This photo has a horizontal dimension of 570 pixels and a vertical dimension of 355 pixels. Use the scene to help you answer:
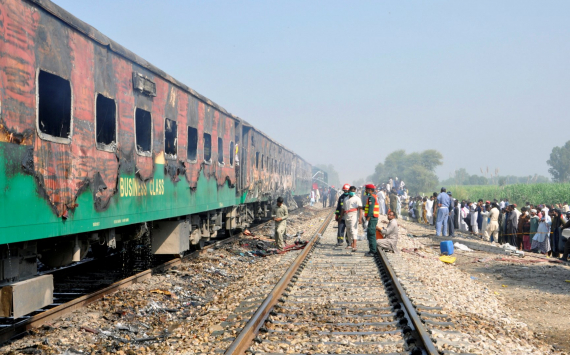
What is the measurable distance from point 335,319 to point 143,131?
4.47 meters

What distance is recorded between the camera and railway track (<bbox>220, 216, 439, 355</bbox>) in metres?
5.11

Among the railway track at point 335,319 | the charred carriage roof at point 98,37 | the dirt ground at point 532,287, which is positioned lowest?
the dirt ground at point 532,287

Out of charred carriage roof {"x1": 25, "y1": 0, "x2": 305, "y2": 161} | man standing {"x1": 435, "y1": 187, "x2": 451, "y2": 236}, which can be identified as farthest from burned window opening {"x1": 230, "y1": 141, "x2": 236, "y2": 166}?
man standing {"x1": 435, "y1": 187, "x2": 451, "y2": 236}

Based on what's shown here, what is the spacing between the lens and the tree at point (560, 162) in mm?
102000

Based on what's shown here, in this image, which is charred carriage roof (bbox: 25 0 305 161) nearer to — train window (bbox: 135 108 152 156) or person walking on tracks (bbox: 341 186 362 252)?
train window (bbox: 135 108 152 156)

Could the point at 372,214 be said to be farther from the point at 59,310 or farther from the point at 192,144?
the point at 59,310

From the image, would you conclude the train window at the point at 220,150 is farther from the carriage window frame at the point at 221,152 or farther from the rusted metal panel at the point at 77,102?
the rusted metal panel at the point at 77,102

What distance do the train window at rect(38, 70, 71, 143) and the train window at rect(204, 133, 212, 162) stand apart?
594 centimetres

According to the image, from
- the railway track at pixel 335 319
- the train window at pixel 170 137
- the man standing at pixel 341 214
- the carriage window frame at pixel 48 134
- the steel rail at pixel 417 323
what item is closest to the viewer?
the steel rail at pixel 417 323

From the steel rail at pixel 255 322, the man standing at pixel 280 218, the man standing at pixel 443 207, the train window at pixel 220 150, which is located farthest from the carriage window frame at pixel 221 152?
the man standing at pixel 443 207

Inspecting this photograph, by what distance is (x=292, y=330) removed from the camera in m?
5.74

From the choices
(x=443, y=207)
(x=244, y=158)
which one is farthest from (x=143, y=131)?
(x=443, y=207)

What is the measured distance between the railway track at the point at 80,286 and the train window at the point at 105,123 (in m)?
2.09

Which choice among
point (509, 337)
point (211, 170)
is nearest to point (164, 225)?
point (211, 170)
